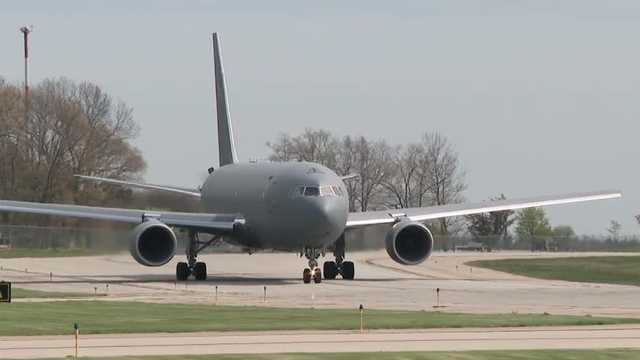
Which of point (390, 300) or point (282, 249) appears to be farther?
point (282, 249)

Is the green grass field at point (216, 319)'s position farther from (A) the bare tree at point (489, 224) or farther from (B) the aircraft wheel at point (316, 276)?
(A) the bare tree at point (489, 224)

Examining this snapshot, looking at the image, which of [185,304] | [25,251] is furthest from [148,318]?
[25,251]

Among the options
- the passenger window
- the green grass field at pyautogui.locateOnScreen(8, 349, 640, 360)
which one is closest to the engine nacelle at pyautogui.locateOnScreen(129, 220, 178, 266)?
the passenger window

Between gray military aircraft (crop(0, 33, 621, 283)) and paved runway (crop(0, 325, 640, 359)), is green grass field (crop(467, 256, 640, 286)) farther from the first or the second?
paved runway (crop(0, 325, 640, 359))

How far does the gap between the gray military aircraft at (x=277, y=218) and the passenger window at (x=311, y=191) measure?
38mm

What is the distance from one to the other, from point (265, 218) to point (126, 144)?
63.1 meters

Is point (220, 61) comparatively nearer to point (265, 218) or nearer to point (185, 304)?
point (265, 218)

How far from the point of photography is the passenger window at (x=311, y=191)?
61125mm

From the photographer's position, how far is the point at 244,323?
129 ft

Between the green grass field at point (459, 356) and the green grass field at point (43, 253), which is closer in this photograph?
the green grass field at point (459, 356)

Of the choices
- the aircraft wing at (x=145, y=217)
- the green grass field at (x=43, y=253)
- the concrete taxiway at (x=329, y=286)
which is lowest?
the concrete taxiway at (x=329, y=286)

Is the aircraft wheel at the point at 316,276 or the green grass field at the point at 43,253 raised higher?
the green grass field at the point at 43,253

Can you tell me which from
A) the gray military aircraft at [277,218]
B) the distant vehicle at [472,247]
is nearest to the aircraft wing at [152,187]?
A: the gray military aircraft at [277,218]

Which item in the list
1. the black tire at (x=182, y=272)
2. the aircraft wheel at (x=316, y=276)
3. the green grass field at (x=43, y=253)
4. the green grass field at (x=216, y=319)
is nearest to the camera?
the green grass field at (x=216, y=319)
